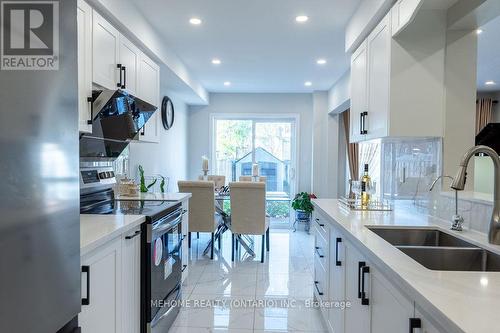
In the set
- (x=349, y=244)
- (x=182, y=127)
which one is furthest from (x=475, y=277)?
(x=182, y=127)

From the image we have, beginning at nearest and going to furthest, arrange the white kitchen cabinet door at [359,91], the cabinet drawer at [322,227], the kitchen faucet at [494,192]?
the kitchen faucet at [494,192], the cabinet drawer at [322,227], the white kitchen cabinet door at [359,91]

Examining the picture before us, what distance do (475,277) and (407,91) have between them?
1452 millimetres

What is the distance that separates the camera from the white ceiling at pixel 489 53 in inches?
125

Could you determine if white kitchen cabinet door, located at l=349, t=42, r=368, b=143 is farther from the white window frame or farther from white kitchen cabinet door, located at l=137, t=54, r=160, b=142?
the white window frame

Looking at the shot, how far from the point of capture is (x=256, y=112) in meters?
6.68

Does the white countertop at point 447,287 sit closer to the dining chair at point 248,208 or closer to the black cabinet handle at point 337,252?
the black cabinet handle at point 337,252

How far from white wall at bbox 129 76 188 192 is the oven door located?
144cm

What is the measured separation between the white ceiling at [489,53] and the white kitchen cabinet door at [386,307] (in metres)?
2.81

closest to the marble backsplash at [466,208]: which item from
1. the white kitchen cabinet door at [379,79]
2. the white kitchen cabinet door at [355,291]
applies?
the white kitchen cabinet door at [379,79]

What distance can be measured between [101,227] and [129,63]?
1.69 metres

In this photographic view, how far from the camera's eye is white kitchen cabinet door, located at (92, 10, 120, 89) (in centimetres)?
231

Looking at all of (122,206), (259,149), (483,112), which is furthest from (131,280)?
(483,112)

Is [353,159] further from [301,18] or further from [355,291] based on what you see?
[355,291]
